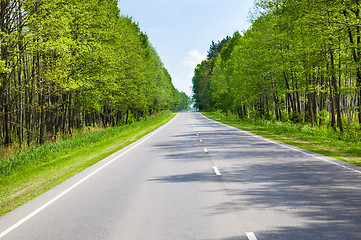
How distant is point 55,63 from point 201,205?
16399 millimetres

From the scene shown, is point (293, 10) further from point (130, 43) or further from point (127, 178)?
point (130, 43)

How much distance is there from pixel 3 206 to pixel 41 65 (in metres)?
14.5

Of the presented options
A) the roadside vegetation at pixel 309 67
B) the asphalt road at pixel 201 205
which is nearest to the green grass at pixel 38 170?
the asphalt road at pixel 201 205

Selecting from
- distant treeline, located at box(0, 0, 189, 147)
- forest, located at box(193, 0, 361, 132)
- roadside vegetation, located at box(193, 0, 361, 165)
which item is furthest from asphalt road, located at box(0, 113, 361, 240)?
forest, located at box(193, 0, 361, 132)

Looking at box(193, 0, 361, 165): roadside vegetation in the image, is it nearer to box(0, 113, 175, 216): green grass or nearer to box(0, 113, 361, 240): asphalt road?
box(0, 113, 361, 240): asphalt road

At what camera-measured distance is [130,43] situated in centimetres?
4059

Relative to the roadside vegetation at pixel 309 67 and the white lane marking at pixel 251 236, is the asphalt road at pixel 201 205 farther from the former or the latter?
the roadside vegetation at pixel 309 67

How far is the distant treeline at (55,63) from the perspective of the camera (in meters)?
15.0

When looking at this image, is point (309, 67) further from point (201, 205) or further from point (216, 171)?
point (201, 205)

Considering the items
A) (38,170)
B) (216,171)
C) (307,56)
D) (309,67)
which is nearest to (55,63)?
(38,170)

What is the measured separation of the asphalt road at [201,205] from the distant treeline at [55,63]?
20.8ft

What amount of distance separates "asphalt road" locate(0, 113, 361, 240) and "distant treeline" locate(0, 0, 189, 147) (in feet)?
20.8

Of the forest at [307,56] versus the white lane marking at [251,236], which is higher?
the forest at [307,56]

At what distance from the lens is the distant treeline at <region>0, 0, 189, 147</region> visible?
15.0 m
